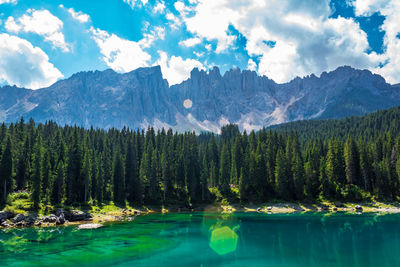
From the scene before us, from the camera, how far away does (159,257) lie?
109 ft

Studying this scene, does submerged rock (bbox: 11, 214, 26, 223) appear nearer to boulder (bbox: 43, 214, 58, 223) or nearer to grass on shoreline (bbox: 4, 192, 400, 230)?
boulder (bbox: 43, 214, 58, 223)

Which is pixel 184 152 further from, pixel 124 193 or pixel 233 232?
pixel 233 232

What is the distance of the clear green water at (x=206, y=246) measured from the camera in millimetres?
30906

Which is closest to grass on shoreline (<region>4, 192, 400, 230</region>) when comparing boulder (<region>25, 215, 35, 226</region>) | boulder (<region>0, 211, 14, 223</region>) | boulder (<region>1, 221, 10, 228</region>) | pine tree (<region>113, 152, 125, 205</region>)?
pine tree (<region>113, 152, 125, 205</region>)

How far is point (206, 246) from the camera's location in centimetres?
3906

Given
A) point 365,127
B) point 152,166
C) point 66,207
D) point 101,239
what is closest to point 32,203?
point 66,207

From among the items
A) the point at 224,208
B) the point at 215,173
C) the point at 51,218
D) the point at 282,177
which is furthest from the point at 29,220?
the point at 282,177

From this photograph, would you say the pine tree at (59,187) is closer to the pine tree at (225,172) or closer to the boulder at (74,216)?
the boulder at (74,216)

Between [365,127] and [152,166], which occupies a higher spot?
[365,127]

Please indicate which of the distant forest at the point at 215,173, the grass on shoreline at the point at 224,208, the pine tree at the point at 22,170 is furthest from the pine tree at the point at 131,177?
the pine tree at the point at 22,170

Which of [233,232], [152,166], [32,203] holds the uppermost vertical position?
[152,166]

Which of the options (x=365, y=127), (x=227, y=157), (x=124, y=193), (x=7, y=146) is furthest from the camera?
(x=365, y=127)

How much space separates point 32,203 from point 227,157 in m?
70.1

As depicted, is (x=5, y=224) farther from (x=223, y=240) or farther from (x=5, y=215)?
(x=223, y=240)
